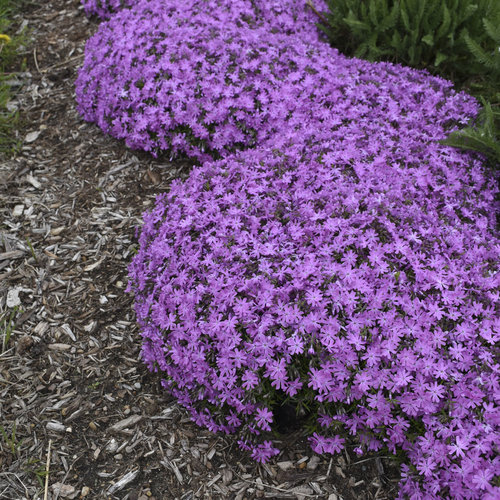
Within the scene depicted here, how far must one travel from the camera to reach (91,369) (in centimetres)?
316

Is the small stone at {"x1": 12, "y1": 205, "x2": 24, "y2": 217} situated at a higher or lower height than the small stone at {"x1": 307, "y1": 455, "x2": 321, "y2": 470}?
lower

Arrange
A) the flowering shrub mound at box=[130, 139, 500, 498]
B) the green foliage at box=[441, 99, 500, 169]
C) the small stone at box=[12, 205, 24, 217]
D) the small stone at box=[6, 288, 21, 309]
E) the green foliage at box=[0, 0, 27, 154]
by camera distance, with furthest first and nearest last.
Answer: the green foliage at box=[0, 0, 27, 154] → the small stone at box=[12, 205, 24, 217] → the small stone at box=[6, 288, 21, 309] → the green foliage at box=[441, 99, 500, 169] → the flowering shrub mound at box=[130, 139, 500, 498]

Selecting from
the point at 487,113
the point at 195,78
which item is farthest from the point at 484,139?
the point at 195,78

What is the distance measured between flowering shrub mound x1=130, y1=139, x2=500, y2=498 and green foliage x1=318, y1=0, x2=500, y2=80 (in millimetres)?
1584

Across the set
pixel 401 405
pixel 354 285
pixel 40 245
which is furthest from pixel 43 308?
pixel 401 405

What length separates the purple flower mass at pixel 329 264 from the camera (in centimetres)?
234

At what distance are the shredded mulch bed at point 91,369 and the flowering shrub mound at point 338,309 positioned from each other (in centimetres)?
19

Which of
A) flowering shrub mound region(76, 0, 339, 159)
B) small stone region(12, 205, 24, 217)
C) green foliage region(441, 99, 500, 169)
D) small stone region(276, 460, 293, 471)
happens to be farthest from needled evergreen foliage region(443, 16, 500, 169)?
small stone region(12, 205, 24, 217)

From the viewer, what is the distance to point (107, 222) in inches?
158

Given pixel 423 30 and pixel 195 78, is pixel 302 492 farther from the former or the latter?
pixel 423 30

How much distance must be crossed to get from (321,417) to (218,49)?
2.89 metres

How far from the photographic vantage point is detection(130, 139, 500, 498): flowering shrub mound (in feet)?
7.57

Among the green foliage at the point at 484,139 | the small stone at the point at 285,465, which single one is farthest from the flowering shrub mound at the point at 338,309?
the green foliage at the point at 484,139

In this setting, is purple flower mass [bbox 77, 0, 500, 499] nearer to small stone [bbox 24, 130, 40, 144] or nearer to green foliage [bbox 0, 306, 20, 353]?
green foliage [bbox 0, 306, 20, 353]
